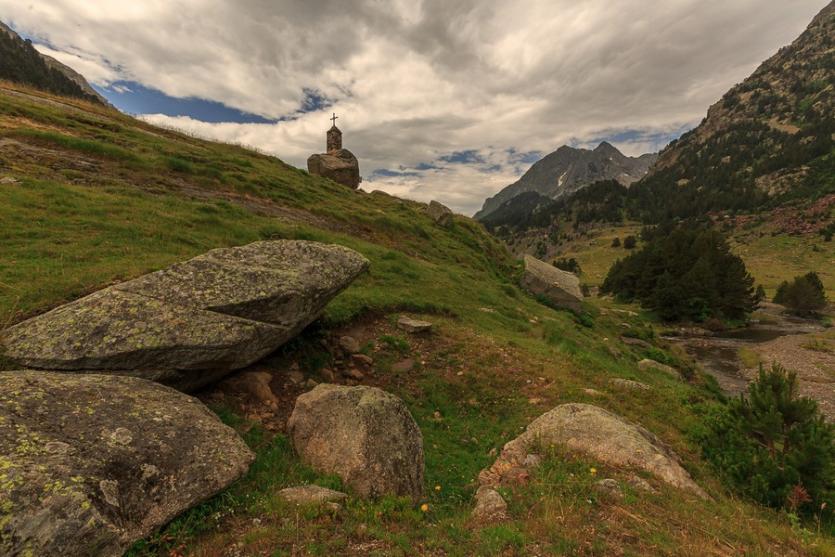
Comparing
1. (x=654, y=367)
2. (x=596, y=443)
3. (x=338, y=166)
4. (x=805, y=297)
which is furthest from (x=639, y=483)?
(x=805, y=297)

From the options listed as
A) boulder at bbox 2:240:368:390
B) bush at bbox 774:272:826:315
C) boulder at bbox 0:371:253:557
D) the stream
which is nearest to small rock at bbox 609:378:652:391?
Answer: boulder at bbox 2:240:368:390

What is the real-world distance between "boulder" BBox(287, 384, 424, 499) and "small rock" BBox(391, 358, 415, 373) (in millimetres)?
5810

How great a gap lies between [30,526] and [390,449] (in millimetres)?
6247

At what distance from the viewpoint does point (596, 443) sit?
36.0 ft

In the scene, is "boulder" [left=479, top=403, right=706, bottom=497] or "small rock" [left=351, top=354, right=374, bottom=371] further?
"small rock" [left=351, top=354, right=374, bottom=371]

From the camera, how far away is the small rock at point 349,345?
Answer: 54.1 feet

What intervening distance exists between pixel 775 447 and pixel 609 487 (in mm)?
6967

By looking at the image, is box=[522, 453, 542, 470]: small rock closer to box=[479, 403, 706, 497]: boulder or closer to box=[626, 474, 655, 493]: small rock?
box=[479, 403, 706, 497]: boulder

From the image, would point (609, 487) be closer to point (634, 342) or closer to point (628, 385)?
point (628, 385)

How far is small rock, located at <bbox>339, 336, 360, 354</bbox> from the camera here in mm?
16484

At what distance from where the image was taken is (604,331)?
37.9m

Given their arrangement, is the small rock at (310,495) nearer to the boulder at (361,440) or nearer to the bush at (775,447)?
the boulder at (361,440)

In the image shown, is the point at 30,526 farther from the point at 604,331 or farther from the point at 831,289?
the point at 831,289

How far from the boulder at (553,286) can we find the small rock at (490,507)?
34.5 metres
